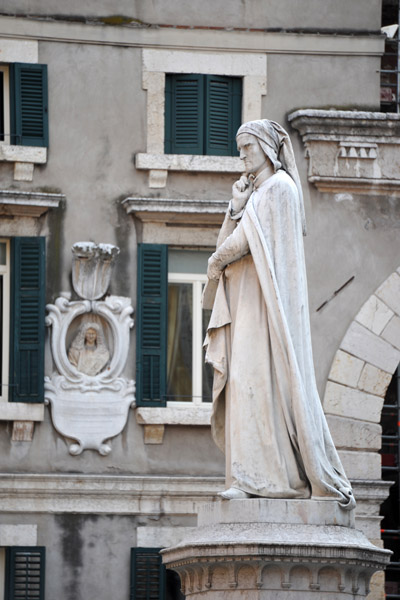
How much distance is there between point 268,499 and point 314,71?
11593 mm

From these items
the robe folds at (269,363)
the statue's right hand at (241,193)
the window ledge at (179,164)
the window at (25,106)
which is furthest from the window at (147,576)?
the statue's right hand at (241,193)

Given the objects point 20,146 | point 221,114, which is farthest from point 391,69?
point 20,146

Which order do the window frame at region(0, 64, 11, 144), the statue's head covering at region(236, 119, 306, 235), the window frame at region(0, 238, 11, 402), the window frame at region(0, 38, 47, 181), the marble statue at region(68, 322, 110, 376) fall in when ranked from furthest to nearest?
1. the window frame at region(0, 64, 11, 144)
2. the window frame at region(0, 38, 47, 181)
3. the marble statue at region(68, 322, 110, 376)
4. the window frame at region(0, 238, 11, 402)
5. the statue's head covering at region(236, 119, 306, 235)

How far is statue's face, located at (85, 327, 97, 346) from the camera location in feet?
74.1

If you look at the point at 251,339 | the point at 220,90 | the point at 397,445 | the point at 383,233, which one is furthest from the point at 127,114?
the point at 251,339

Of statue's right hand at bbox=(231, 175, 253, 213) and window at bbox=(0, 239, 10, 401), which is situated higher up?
window at bbox=(0, 239, 10, 401)

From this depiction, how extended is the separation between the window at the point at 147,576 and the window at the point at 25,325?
2.06 meters

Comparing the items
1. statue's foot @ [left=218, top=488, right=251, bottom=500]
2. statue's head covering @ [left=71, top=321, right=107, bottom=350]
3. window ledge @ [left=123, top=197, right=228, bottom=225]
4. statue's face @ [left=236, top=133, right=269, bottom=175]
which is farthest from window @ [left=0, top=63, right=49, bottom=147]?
statue's foot @ [left=218, top=488, right=251, bottom=500]

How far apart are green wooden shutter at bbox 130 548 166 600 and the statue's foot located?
965cm

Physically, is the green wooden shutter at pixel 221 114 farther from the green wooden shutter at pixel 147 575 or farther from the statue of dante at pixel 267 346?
the statue of dante at pixel 267 346

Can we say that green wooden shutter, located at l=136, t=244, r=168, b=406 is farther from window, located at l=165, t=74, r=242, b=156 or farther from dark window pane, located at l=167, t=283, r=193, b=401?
window, located at l=165, t=74, r=242, b=156

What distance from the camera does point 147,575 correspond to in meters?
22.1

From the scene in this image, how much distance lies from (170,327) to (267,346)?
10153 millimetres

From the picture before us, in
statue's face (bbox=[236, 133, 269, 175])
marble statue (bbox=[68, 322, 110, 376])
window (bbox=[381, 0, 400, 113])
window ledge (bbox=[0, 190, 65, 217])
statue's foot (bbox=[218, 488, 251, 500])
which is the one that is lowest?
statue's foot (bbox=[218, 488, 251, 500])
